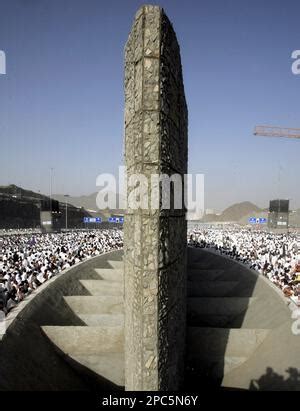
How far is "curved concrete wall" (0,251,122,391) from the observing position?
574 centimetres

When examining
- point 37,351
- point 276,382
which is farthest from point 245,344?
point 37,351

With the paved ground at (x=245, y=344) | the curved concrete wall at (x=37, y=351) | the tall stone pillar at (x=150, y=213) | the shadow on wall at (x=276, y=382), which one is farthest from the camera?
the paved ground at (x=245, y=344)

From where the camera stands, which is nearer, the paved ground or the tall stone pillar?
the tall stone pillar

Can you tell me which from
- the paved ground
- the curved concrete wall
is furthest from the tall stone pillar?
the paved ground

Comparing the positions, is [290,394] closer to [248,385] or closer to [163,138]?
[248,385]

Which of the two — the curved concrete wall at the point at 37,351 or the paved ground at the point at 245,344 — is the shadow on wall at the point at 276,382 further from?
the curved concrete wall at the point at 37,351

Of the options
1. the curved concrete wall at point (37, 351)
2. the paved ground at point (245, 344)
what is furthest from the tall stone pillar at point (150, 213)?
the paved ground at point (245, 344)

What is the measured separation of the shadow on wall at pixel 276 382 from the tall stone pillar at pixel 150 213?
270cm

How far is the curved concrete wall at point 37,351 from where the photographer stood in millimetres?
5742

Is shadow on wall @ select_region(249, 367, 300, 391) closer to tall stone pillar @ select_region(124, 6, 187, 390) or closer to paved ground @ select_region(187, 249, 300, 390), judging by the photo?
paved ground @ select_region(187, 249, 300, 390)

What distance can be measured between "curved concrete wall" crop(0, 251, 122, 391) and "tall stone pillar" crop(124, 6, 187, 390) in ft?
8.81

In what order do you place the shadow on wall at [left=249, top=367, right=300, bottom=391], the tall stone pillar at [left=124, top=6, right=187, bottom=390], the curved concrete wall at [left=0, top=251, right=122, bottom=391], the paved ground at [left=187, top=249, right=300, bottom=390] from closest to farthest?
the tall stone pillar at [left=124, top=6, right=187, bottom=390], the shadow on wall at [left=249, top=367, right=300, bottom=391], the curved concrete wall at [left=0, top=251, right=122, bottom=391], the paved ground at [left=187, top=249, right=300, bottom=390]

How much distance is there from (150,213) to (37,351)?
5.43 metres

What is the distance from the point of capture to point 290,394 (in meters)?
5.34
